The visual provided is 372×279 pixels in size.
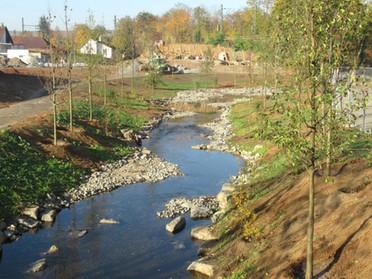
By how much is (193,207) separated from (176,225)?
2778 mm

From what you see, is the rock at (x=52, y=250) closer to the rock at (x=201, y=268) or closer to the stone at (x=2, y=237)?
the stone at (x=2, y=237)

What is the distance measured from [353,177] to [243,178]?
11.8m

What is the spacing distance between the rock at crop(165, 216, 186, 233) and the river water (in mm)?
Result: 324

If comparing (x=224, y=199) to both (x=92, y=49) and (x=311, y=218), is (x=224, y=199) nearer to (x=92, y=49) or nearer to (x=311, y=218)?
(x=311, y=218)

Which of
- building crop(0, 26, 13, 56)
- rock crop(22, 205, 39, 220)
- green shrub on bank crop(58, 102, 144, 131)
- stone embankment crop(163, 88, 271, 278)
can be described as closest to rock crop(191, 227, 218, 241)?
stone embankment crop(163, 88, 271, 278)

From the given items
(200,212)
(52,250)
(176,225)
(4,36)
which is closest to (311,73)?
(176,225)

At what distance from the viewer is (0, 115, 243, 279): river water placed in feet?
63.4

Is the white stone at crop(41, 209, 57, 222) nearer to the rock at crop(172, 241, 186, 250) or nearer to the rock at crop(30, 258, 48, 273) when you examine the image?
the rock at crop(30, 258, 48, 273)

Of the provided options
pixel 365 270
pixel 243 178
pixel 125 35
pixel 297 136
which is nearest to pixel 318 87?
pixel 297 136

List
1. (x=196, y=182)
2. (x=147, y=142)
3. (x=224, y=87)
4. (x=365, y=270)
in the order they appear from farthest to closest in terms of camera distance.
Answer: (x=224, y=87)
(x=147, y=142)
(x=196, y=182)
(x=365, y=270)

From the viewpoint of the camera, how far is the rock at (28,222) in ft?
77.9

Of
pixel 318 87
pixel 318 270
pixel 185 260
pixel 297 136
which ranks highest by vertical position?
pixel 318 87

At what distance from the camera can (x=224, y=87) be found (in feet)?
317

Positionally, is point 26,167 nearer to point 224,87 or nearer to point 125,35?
point 224,87
